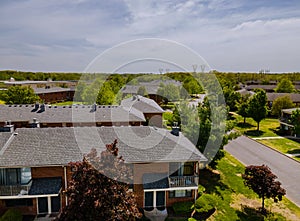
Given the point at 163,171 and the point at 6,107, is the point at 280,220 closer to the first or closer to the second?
the point at 163,171

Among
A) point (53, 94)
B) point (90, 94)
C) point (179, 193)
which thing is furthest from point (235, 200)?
point (53, 94)

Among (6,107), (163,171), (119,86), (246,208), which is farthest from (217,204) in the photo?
(119,86)

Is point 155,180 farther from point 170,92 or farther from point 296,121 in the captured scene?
point 170,92

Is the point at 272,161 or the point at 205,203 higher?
the point at 272,161

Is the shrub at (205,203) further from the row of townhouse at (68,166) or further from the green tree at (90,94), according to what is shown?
the green tree at (90,94)

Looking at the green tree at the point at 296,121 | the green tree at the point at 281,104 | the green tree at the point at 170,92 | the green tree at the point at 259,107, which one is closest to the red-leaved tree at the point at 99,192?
the green tree at the point at 296,121
